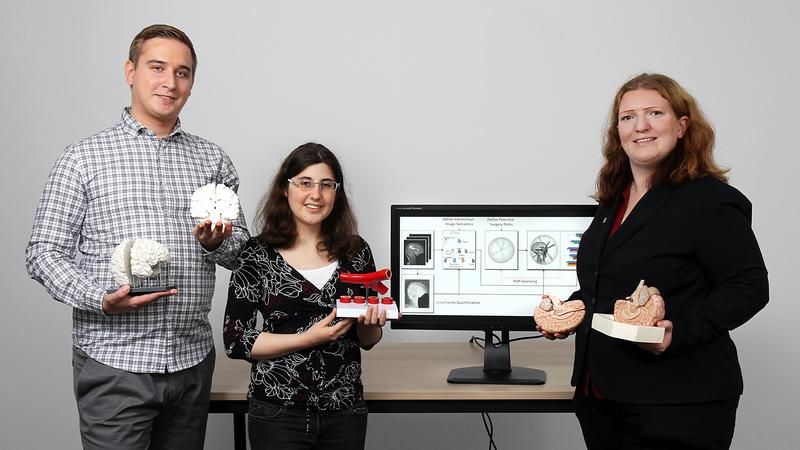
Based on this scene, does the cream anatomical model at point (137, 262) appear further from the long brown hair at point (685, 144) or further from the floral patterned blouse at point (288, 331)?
the long brown hair at point (685, 144)

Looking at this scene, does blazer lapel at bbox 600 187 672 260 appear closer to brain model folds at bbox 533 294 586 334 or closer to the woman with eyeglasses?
brain model folds at bbox 533 294 586 334

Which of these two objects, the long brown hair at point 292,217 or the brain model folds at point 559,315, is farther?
the long brown hair at point 292,217

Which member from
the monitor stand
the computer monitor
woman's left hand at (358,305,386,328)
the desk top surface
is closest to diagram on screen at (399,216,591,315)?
the computer monitor

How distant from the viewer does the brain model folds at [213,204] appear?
2047mm

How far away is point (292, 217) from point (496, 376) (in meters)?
0.86

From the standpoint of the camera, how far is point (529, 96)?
3.43 metres

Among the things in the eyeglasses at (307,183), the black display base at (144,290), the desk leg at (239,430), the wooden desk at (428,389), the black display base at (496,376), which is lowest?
the desk leg at (239,430)

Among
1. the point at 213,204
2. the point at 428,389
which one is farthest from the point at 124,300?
the point at 428,389

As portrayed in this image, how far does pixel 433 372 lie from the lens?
2.62 meters

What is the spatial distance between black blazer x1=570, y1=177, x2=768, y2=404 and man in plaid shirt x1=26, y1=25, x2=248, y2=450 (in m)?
1.06

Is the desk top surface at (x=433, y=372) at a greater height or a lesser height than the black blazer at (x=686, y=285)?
lesser

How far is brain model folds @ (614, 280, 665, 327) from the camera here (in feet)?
5.81

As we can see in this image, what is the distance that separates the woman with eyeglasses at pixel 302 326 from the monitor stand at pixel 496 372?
17.9 inches

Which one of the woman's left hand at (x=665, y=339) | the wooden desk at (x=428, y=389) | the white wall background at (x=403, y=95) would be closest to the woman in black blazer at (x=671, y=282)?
the woman's left hand at (x=665, y=339)
